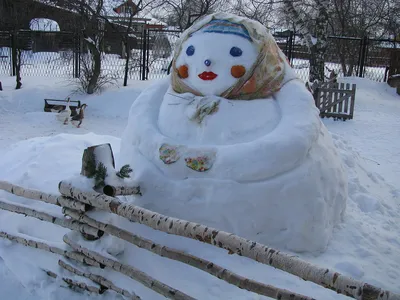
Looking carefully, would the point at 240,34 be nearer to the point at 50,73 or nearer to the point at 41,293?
the point at 41,293

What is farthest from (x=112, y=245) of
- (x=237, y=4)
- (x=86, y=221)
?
(x=237, y=4)

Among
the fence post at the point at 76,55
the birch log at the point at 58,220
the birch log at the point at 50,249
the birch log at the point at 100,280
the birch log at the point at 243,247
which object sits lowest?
the birch log at the point at 100,280

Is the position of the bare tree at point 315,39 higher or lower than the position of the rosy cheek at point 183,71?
higher

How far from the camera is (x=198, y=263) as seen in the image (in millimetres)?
2492

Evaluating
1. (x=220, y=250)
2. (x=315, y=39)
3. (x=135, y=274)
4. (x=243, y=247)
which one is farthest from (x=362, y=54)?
(x=243, y=247)

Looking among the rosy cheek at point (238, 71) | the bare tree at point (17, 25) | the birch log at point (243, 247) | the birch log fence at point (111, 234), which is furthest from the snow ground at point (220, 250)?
the bare tree at point (17, 25)

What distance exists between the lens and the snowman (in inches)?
131

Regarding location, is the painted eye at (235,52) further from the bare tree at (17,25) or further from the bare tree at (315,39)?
the bare tree at (17,25)

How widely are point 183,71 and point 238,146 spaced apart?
39.6 inches

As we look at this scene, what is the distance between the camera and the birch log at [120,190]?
121 inches

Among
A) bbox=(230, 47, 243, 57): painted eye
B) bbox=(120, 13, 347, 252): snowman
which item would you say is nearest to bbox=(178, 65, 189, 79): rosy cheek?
bbox=(120, 13, 347, 252): snowman

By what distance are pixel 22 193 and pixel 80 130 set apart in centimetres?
596

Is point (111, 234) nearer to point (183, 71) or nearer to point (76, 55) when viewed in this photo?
point (183, 71)

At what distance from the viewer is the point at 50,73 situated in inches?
638
